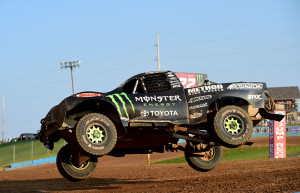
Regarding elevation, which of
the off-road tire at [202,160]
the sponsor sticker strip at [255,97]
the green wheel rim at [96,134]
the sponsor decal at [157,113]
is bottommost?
the off-road tire at [202,160]

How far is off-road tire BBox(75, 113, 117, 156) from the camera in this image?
9.25m

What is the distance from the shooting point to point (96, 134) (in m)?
9.45

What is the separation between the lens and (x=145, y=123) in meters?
9.94

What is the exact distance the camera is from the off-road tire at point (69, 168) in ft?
37.2

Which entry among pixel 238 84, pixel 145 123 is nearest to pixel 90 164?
pixel 145 123

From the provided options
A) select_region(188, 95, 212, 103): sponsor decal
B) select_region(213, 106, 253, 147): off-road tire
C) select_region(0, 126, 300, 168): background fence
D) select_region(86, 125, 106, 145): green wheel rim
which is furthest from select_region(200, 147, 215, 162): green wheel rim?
select_region(0, 126, 300, 168): background fence

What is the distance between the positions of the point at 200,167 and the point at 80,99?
500 centimetres

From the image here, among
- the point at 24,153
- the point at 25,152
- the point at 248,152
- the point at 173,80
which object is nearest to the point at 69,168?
the point at 173,80

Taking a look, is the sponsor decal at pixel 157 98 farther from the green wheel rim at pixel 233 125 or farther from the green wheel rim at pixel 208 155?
the green wheel rim at pixel 208 155

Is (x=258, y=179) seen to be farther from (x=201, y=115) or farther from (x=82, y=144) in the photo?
(x=82, y=144)

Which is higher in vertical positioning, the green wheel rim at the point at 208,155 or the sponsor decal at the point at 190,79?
the sponsor decal at the point at 190,79

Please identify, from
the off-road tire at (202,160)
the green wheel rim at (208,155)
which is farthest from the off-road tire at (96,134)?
the green wheel rim at (208,155)

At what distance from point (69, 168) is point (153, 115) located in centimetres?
296

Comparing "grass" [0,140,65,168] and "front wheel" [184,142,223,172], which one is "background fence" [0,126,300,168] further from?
"front wheel" [184,142,223,172]
